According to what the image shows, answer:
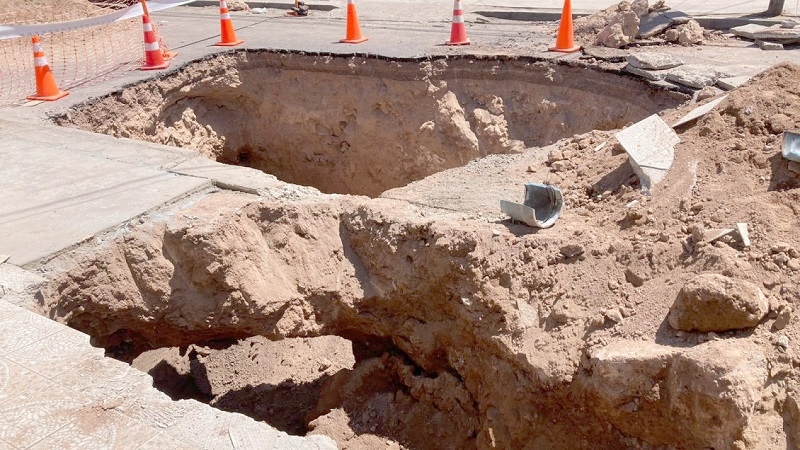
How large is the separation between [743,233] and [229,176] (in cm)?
317

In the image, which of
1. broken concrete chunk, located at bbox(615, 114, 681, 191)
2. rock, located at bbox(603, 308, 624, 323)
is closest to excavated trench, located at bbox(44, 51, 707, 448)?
rock, located at bbox(603, 308, 624, 323)

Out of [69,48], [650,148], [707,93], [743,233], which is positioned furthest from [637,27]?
[69,48]

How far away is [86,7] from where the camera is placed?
12.0 meters

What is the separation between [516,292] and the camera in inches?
155

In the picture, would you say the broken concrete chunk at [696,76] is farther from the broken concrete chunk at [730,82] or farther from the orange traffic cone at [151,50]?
the orange traffic cone at [151,50]

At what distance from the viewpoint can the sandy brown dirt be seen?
328 cm

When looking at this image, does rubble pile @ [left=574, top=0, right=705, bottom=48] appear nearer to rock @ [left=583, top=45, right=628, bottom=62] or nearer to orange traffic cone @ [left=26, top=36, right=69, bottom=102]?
rock @ [left=583, top=45, right=628, bottom=62]

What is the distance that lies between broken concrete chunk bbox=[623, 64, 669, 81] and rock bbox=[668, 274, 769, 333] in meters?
3.44

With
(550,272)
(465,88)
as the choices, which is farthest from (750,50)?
(550,272)

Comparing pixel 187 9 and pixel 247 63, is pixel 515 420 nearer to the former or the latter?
pixel 247 63

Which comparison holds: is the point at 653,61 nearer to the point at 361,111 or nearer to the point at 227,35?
the point at 361,111

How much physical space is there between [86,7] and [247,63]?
5565 millimetres

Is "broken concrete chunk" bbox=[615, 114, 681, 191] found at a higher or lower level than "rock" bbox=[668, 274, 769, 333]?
higher

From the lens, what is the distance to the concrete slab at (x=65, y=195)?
4023mm
